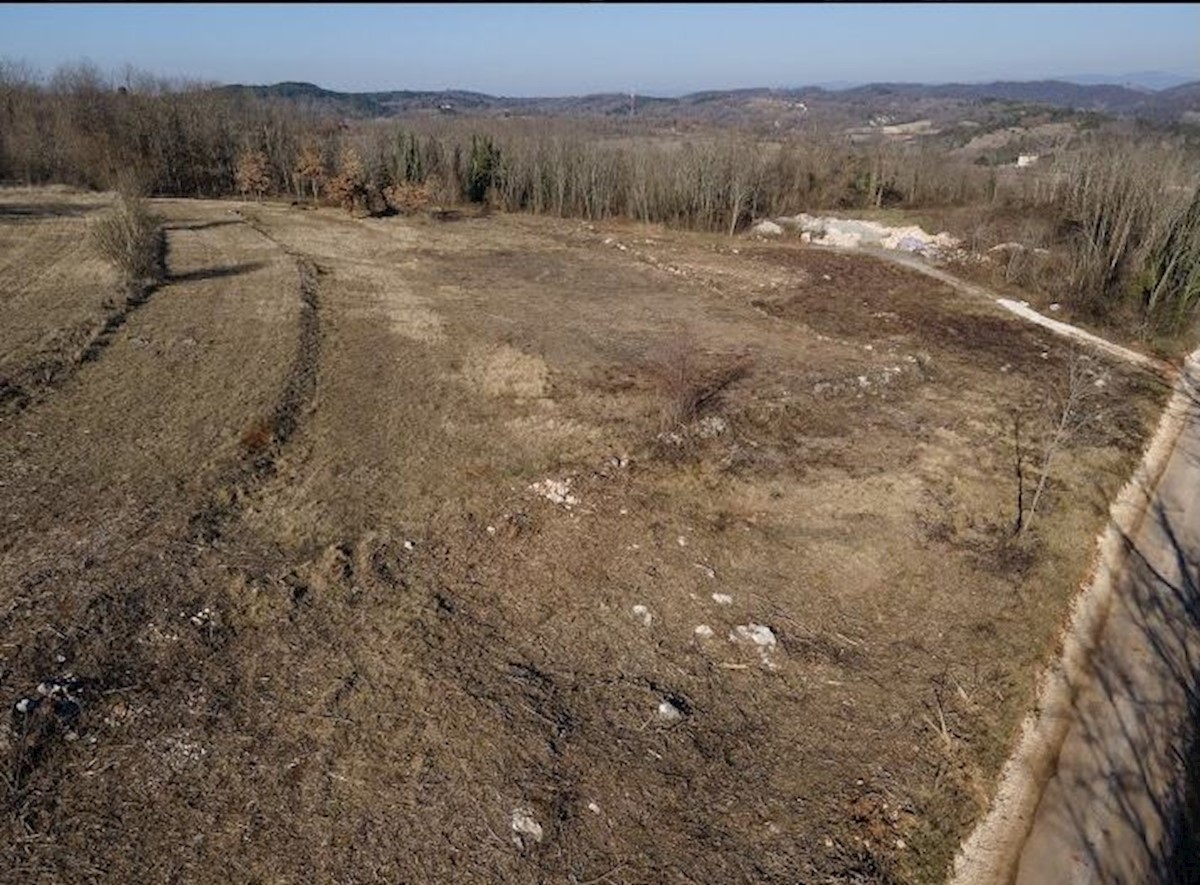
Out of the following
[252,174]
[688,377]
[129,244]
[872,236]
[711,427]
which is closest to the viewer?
[711,427]

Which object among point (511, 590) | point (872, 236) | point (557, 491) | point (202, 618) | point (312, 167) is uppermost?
point (312, 167)

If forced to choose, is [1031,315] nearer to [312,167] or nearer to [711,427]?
[711,427]

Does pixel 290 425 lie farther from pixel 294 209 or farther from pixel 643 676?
pixel 294 209

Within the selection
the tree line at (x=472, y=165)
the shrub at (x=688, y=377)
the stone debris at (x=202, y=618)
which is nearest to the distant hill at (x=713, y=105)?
the tree line at (x=472, y=165)

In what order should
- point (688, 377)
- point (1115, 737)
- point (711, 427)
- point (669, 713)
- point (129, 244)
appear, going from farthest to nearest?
point (129, 244), point (688, 377), point (711, 427), point (1115, 737), point (669, 713)

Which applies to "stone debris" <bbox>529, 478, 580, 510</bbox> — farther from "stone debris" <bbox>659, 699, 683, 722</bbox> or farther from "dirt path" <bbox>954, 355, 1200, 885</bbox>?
"dirt path" <bbox>954, 355, 1200, 885</bbox>

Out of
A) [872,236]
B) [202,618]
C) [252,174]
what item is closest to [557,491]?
[202,618]
